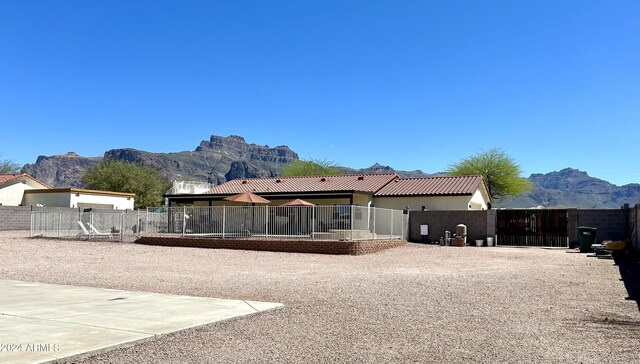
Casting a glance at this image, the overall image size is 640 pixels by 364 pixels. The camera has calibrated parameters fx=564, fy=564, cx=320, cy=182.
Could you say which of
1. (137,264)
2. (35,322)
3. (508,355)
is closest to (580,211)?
(137,264)

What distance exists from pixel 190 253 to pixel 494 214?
1733cm

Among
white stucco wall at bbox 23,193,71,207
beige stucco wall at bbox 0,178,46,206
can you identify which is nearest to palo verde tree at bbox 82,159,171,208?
beige stucco wall at bbox 0,178,46,206

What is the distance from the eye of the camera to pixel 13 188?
4738 centimetres

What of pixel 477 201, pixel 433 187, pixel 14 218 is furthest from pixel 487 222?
pixel 14 218

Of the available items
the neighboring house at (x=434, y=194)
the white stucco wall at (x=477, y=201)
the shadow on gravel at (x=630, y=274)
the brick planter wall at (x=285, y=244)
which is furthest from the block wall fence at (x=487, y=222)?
the shadow on gravel at (x=630, y=274)

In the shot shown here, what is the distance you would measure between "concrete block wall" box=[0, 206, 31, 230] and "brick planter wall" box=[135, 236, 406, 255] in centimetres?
1513

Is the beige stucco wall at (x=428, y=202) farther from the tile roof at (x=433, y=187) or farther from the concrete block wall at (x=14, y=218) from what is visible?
the concrete block wall at (x=14, y=218)

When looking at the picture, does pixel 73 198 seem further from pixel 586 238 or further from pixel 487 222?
pixel 586 238

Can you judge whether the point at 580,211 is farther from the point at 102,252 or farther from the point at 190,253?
the point at 102,252

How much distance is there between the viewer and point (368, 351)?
22.5 feet

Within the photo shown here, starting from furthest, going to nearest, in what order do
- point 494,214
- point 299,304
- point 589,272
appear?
1. point 494,214
2. point 589,272
3. point 299,304

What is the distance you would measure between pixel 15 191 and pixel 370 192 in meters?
30.8

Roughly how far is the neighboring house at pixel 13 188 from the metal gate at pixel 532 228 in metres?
38.7

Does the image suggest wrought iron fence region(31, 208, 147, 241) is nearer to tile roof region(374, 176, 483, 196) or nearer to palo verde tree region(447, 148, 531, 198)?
tile roof region(374, 176, 483, 196)
